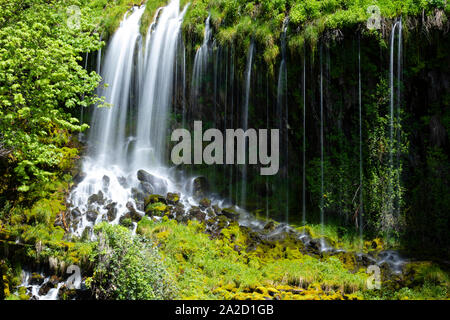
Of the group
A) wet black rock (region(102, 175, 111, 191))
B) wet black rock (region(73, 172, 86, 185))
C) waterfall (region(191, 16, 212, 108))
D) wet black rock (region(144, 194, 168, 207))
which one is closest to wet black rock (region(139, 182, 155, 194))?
wet black rock (region(144, 194, 168, 207))

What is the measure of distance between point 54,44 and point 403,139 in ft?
32.1

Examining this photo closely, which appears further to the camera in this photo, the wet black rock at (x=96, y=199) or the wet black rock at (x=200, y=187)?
the wet black rock at (x=200, y=187)

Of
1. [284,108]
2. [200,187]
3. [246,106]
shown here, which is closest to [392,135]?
[284,108]

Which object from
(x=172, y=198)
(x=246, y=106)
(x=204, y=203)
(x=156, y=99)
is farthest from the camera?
(x=156, y=99)

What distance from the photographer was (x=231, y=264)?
968 cm

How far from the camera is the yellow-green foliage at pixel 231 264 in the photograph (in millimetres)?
8773

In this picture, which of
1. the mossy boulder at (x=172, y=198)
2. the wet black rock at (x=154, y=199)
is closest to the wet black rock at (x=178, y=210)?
the mossy boulder at (x=172, y=198)

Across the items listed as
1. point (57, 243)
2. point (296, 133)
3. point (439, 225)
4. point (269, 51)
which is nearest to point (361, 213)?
point (439, 225)

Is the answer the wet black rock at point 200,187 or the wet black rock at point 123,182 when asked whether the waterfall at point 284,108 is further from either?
the wet black rock at point 123,182

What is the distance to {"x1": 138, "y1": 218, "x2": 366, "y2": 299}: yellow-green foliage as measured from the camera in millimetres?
8773

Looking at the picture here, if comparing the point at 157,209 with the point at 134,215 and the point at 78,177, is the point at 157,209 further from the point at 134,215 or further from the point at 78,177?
the point at 78,177

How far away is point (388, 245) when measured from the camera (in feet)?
37.1
